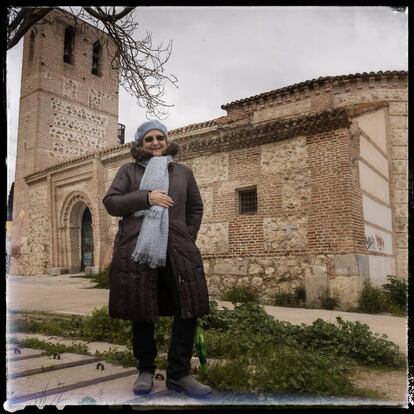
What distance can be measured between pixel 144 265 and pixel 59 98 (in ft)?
11.5

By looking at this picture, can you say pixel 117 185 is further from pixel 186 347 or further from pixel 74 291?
pixel 74 291

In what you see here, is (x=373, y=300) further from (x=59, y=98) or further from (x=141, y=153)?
(x=59, y=98)

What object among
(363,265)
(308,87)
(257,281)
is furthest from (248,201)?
(308,87)

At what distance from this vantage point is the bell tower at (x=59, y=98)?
13.4ft

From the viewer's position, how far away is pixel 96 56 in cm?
457

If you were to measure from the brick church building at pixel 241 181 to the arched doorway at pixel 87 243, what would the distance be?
3 centimetres

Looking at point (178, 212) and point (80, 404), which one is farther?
point (178, 212)

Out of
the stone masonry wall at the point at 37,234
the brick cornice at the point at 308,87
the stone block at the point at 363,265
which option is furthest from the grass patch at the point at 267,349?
the brick cornice at the point at 308,87

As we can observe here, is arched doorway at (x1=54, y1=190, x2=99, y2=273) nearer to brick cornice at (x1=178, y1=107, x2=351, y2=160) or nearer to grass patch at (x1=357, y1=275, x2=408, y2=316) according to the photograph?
brick cornice at (x1=178, y1=107, x2=351, y2=160)

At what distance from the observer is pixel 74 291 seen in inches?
235

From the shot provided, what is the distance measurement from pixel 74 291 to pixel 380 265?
5.39 m

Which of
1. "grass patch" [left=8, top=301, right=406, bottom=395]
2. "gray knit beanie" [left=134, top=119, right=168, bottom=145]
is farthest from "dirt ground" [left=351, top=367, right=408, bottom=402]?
"gray knit beanie" [left=134, top=119, right=168, bottom=145]

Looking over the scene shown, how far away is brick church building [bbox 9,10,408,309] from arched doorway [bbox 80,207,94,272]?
0.11ft
